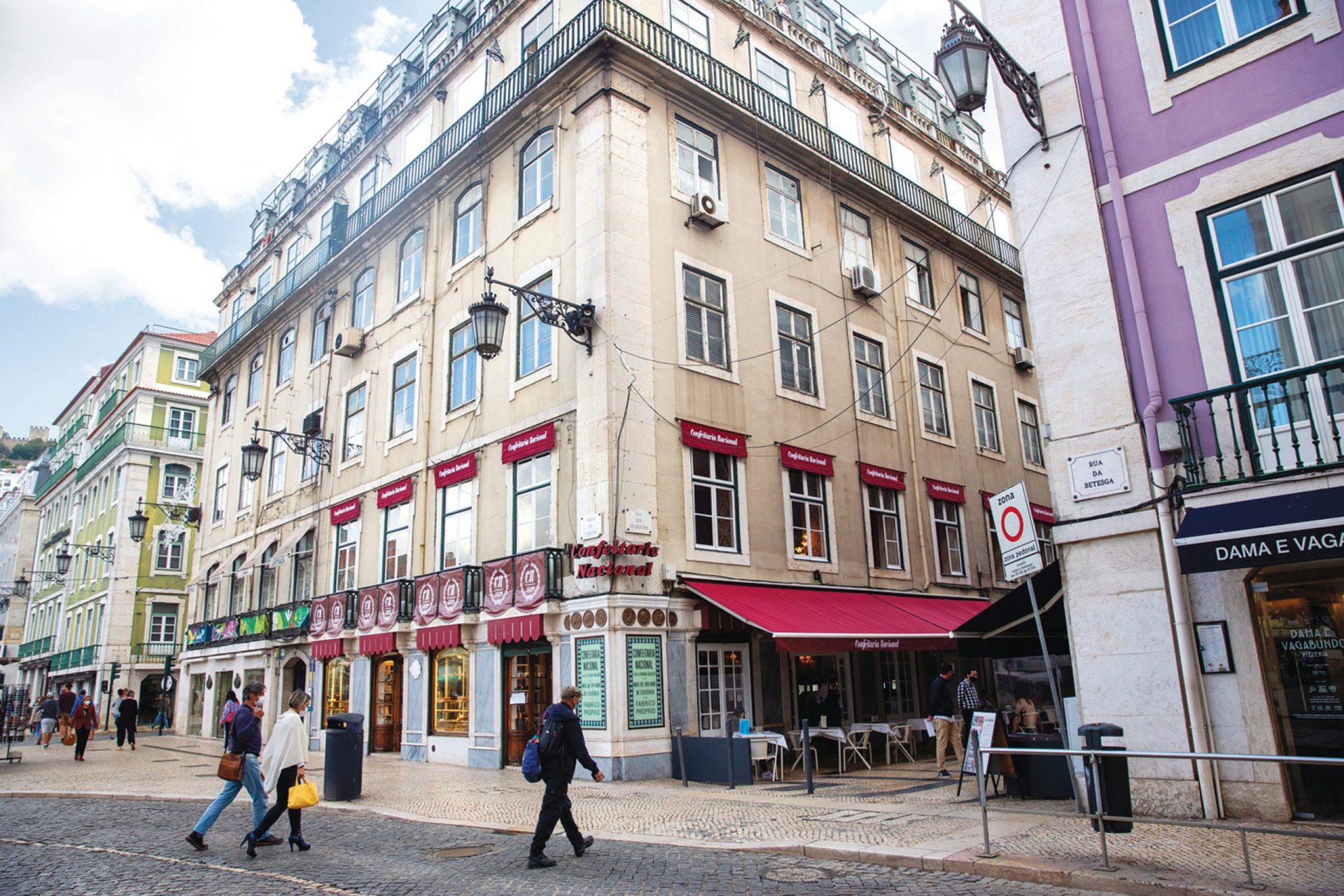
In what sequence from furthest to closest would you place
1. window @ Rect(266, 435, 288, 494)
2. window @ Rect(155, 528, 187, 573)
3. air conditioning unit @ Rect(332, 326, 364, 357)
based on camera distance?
1. window @ Rect(155, 528, 187, 573)
2. window @ Rect(266, 435, 288, 494)
3. air conditioning unit @ Rect(332, 326, 364, 357)

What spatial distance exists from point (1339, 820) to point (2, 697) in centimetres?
2772

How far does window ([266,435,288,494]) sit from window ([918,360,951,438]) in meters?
17.9

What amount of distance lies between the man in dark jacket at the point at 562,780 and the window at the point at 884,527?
12.8m

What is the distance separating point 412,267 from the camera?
22.4 metres

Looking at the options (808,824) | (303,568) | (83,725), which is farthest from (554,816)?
(303,568)

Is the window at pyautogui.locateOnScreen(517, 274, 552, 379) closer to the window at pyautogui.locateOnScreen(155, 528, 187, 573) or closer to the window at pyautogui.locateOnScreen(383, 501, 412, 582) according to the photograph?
the window at pyautogui.locateOnScreen(383, 501, 412, 582)

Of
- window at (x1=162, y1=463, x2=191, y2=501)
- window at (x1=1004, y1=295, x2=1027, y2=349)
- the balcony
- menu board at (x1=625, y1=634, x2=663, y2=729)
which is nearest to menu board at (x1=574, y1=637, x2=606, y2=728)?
menu board at (x1=625, y1=634, x2=663, y2=729)

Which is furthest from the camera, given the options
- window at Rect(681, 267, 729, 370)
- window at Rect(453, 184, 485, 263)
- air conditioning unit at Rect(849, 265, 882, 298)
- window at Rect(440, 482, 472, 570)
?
air conditioning unit at Rect(849, 265, 882, 298)

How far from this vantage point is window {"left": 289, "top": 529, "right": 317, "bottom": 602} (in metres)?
24.4

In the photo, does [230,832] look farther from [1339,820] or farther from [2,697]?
[2,697]

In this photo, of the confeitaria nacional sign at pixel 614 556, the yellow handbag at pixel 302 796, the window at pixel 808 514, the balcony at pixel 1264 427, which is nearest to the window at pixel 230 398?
the confeitaria nacional sign at pixel 614 556

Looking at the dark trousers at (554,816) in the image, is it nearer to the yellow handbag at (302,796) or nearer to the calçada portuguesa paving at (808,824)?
the calçada portuguesa paving at (808,824)

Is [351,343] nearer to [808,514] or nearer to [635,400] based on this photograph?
[635,400]

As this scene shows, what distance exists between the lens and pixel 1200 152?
948 centimetres
